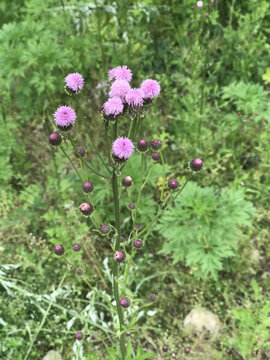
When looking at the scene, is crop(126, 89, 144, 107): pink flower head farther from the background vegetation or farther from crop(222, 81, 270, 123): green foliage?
crop(222, 81, 270, 123): green foliage

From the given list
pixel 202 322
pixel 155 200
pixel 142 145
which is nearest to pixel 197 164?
pixel 142 145

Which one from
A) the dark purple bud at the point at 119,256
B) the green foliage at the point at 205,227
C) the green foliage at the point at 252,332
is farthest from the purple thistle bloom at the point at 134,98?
the green foliage at the point at 252,332

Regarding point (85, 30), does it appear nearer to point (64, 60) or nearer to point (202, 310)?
point (64, 60)

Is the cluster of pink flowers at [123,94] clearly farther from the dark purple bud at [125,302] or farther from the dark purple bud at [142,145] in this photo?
the dark purple bud at [125,302]

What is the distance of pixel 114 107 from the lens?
134cm

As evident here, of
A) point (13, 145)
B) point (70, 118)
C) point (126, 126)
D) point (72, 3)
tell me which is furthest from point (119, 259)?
point (72, 3)

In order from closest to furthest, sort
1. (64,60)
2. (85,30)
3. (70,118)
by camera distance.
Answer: (70,118) < (64,60) < (85,30)

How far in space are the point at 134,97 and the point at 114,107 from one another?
11 cm

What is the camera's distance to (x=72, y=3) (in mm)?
3904

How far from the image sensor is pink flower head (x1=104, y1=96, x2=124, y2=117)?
4.41 ft

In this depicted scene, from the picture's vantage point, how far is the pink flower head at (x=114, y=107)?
134cm

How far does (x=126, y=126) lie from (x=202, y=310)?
2.14m

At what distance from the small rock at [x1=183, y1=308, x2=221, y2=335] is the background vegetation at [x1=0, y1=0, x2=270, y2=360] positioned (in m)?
0.06

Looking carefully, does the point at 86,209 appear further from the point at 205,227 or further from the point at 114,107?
the point at 205,227
